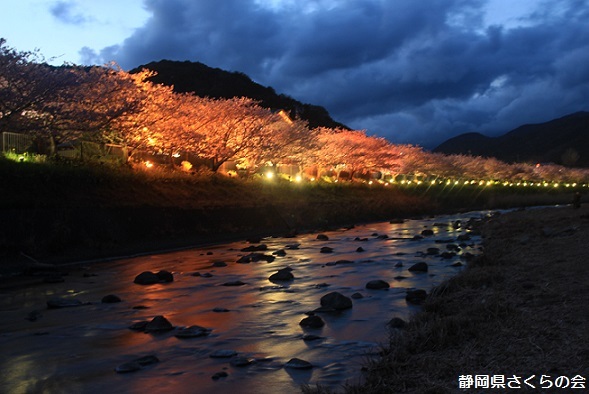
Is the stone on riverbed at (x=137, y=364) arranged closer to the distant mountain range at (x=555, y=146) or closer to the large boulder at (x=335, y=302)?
the large boulder at (x=335, y=302)

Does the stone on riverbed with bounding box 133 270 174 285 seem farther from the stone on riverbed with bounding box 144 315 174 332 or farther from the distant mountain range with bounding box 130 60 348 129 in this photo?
the distant mountain range with bounding box 130 60 348 129

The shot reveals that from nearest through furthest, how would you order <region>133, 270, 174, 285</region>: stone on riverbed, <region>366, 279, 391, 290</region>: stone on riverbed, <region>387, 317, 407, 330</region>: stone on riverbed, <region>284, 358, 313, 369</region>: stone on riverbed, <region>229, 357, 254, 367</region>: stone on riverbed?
<region>284, 358, 313, 369</region>: stone on riverbed → <region>229, 357, 254, 367</region>: stone on riverbed → <region>387, 317, 407, 330</region>: stone on riverbed → <region>366, 279, 391, 290</region>: stone on riverbed → <region>133, 270, 174, 285</region>: stone on riverbed

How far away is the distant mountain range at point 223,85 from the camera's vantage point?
405ft

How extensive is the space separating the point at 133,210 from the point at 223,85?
106 m

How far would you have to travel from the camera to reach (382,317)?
382 inches

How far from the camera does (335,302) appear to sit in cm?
1058

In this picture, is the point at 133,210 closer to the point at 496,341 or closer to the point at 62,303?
the point at 62,303

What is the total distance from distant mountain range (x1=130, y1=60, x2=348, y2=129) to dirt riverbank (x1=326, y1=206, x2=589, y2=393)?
4401 inches

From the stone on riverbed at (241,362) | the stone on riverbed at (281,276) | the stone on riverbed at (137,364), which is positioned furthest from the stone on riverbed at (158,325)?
the stone on riverbed at (281,276)

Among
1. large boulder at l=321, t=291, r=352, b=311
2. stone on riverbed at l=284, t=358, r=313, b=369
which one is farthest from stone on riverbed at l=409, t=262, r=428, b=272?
stone on riverbed at l=284, t=358, r=313, b=369

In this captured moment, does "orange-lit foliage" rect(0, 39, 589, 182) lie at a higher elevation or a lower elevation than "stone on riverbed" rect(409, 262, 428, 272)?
higher

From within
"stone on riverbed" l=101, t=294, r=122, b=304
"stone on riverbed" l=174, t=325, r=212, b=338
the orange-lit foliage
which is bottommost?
"stone on riverbed" l=174, t=325, r=212, b=338

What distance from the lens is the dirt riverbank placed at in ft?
15.8

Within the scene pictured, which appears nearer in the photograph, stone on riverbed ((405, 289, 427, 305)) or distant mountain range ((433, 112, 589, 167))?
stone on riverbed ((405, 289, 427, 305))
